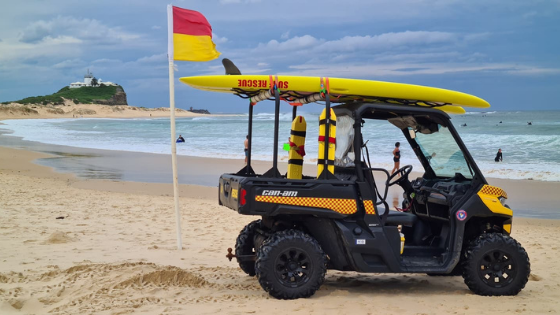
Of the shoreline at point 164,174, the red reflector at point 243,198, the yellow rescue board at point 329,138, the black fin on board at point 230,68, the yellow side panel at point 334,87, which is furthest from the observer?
the shoreline at point 164,174

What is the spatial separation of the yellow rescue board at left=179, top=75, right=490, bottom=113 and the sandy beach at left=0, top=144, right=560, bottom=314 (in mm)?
1953

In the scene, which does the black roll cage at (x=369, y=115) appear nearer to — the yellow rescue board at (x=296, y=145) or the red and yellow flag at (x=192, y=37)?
the yellow rescue board at (x=296, y=145)

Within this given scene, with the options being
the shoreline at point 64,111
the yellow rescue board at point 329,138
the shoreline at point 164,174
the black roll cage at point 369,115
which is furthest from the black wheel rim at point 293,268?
the shoreline at point 64,111

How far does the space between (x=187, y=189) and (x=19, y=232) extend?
7.15 metres

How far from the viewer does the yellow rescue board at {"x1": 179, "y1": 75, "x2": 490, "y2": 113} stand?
19.0 feet

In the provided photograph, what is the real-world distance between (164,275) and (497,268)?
3.35 meters

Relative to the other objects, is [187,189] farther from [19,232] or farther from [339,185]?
[339,185]

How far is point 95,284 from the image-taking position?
19.0 feet

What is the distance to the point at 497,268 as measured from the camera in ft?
19.8

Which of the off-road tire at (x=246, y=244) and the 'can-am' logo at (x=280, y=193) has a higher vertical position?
the 'can-am' logo at (x=280, y=193)

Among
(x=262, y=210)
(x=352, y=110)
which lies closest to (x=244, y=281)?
(x=262, y=210)

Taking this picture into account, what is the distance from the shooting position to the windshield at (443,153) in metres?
6.41

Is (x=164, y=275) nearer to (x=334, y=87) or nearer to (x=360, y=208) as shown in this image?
(x=360, y=208)

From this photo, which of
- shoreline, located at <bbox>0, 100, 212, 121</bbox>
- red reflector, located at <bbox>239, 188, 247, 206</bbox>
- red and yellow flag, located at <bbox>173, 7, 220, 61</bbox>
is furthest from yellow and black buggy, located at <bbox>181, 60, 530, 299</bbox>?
shoreline, located at <bbox>0, 100, 212, 121</bbox>
